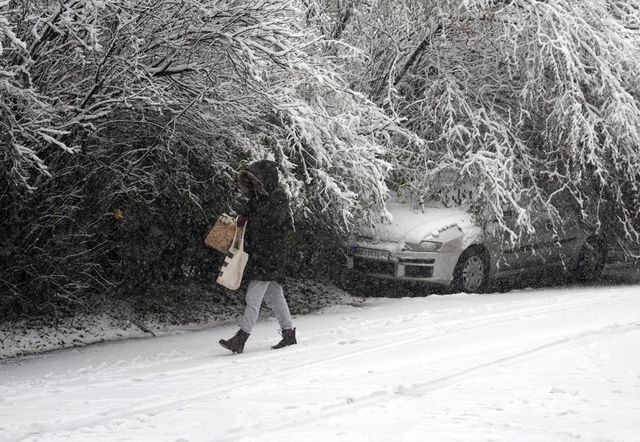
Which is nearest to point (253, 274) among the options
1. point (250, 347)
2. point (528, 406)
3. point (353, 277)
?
point (250, 347)

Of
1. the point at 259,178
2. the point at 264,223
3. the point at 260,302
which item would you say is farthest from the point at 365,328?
the point at 259,178

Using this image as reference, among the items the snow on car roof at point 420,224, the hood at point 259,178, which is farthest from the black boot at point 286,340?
the snow on car roof at point 420,224

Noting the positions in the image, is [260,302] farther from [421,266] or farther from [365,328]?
[421,266]

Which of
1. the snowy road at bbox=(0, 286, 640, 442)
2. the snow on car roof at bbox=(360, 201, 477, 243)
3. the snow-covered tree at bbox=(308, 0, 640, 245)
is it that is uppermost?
the snow-covered tree at bbox=(308, 0, 640, 245)

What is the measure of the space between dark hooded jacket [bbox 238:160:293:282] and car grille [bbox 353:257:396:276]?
13.9 feet

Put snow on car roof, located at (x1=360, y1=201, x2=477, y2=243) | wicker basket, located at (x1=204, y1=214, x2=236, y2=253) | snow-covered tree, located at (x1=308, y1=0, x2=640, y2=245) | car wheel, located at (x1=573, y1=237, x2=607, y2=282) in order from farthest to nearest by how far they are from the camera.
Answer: car wheel, located at (x1=573, y1=237, x2=607, y2=282)
snow-covered tree, located at (x1=308, y1=0, x2=640, y2=245)
snow on car roof, located at (x1=360, y1=201, x2=477, y2=243)
wicker basket, located at (x1=204, y1=214, x2=236, y2=253)

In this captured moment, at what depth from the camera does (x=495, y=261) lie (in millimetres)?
12523

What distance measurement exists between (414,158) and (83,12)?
6183 mm

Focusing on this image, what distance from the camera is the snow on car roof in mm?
11953

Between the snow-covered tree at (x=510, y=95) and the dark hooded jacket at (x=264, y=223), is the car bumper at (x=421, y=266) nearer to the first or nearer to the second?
the snow-covered tree at (x=510, y=95)

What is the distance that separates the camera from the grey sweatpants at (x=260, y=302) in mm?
7840

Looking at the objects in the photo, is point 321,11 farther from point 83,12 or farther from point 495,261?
point 83,12

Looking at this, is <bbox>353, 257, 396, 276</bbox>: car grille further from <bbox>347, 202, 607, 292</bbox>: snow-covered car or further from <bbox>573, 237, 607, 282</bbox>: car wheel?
<bbox>573, 237, 607, 282</bbox>: car wheel

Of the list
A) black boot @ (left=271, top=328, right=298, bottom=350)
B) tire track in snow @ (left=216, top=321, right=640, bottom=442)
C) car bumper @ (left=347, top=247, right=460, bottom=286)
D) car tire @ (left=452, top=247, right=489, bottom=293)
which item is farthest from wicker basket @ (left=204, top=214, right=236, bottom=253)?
car tire @ (left=452, top=247, right=489, bottom=293)
